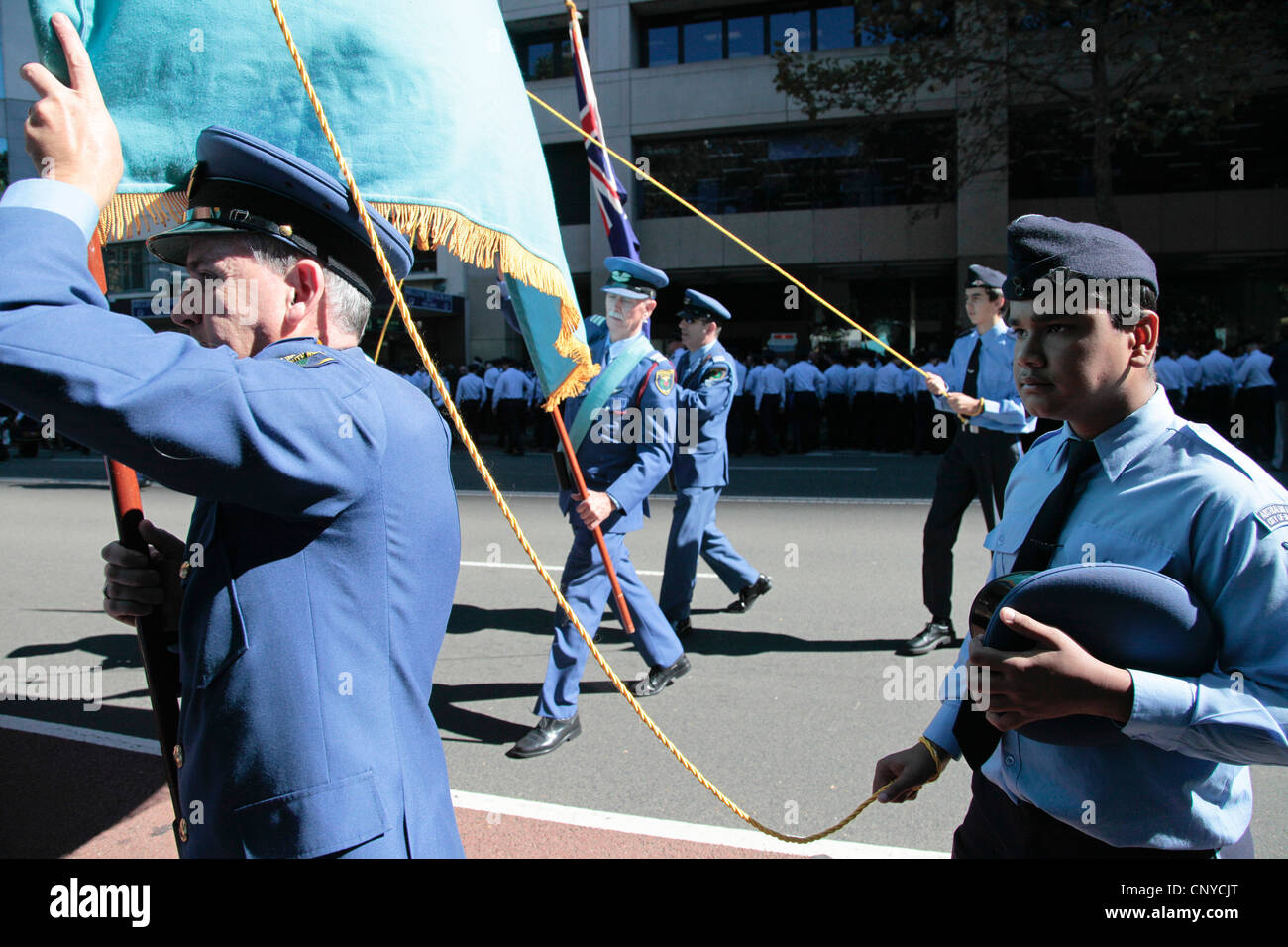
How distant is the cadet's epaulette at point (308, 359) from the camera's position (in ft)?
4.77

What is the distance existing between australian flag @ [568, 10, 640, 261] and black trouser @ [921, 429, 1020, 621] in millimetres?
2277

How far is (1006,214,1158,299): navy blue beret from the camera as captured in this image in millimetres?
1712

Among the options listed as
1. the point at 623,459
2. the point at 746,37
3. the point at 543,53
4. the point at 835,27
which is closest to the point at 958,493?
the point at 623,459

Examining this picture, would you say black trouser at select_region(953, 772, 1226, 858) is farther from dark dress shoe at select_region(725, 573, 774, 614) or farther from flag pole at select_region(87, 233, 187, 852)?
dark dress shoe at select_region(725, 573, 774, 614)

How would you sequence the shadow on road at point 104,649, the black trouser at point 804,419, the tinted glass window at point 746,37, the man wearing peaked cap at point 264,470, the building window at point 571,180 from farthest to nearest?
the building window at point 571,180, the tinted glass window at point 746,37, the black trouser at point 804,419, the shadow on road at point 104,649, the man wearing peaked cap at point 264,470

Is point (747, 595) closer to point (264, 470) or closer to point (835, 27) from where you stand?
point (264, 470)

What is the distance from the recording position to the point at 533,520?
980cm

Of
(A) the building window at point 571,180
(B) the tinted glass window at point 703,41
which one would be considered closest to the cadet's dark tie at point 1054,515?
(A) the building window at point 571,180

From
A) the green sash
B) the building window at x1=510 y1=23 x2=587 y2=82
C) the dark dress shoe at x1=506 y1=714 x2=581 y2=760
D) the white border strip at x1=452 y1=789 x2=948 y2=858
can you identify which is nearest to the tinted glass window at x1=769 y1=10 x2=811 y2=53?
the building window at x1=510 y1=23 x2=587 y2=82

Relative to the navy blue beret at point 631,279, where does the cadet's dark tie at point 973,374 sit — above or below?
below

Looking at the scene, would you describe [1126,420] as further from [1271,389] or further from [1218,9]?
[1218,9]

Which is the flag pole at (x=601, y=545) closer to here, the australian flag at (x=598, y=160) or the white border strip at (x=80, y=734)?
the australian flag at (x=598, y=160)

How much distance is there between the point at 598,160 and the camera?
480 cm
